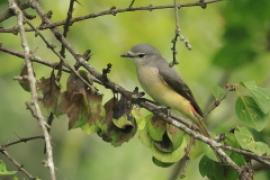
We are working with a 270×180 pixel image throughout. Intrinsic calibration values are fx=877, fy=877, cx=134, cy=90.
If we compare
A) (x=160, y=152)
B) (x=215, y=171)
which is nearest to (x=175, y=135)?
(x=160, y=152)

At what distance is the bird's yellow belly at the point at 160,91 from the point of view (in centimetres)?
564

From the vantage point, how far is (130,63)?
823cm

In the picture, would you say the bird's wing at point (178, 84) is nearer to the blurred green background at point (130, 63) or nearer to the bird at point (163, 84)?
the bird at point (163, 84)

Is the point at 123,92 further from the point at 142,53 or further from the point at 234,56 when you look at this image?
the point at 234,56

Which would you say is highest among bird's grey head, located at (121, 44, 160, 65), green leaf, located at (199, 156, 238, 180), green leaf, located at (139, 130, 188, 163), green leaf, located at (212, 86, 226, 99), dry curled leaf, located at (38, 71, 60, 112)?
bird's grey head, located at (121, 44, 160, 65)

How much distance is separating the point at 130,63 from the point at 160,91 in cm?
253

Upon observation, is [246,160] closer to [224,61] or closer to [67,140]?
[224,61]

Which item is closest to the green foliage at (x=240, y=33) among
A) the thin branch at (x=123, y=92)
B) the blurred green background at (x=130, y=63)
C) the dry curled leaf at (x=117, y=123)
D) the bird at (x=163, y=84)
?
the blurred green background at (x=130, y=63)

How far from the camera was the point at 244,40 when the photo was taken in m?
7.91

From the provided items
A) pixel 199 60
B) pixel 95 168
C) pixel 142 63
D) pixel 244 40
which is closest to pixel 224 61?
pixel 244 40

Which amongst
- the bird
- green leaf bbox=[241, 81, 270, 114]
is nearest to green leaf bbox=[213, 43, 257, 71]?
the bird

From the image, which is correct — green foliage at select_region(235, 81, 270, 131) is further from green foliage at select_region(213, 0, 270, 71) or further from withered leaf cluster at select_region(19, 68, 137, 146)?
green foliage at select_region(213, 0, 270, 71)

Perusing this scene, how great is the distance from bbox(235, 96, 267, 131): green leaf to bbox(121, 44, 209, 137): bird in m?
1.04

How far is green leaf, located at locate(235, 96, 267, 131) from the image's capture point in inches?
174
